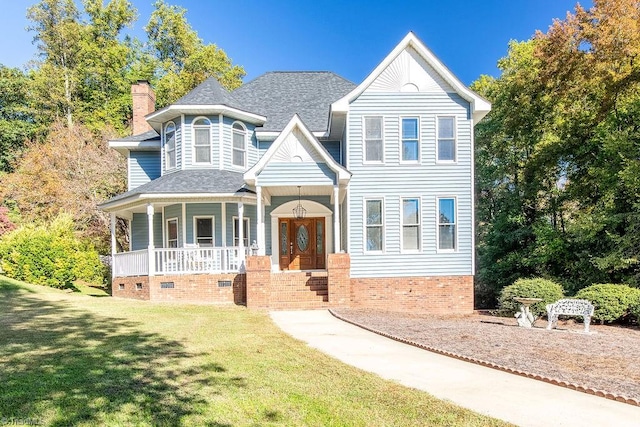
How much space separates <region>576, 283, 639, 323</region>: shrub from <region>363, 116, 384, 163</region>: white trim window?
7983 mm

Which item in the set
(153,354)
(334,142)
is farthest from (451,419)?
(334,142)

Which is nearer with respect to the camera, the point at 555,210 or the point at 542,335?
the point at 542,335

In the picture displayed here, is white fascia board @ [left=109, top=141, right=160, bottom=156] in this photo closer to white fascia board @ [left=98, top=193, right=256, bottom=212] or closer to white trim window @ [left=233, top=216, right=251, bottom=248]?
white fascia board @ [left=98, top=193, right=256, bottom=212]

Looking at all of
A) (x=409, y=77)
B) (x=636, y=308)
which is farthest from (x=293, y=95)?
(x=636, y=308)

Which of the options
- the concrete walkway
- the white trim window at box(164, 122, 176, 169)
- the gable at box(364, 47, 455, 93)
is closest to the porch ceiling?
the gable at box(364, 47, 455, 93)

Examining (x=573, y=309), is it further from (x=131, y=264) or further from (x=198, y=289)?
(x=131, y=264)

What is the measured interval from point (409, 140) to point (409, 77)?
88.1 inches

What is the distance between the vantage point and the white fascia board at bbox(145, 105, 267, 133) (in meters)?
16.0

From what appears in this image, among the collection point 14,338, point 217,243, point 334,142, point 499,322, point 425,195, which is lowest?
point 499,322

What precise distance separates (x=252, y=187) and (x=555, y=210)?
13.6 metres

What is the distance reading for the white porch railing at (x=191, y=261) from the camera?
14773 millimetres

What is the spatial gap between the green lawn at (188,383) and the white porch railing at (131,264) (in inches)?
229

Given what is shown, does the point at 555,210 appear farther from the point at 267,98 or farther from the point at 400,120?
the point at 267,98

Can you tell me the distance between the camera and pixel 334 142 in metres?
17.6
